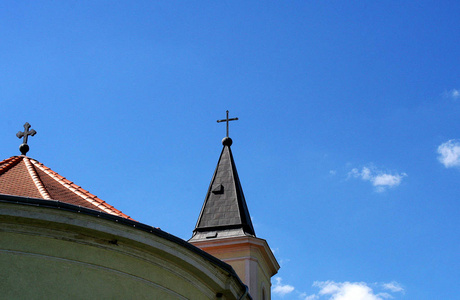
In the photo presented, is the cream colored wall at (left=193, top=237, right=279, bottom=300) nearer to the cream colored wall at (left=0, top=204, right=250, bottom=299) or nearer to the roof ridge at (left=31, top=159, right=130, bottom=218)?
the roof ridge at (left=31, top=159, right=130, bottom=218)

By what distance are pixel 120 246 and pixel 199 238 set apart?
1133 cm

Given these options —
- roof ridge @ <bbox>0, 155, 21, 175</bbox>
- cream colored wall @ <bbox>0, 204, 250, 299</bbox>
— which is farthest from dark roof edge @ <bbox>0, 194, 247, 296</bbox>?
roof ridge @ <bbox>0, 155, 21, 175</bbox>

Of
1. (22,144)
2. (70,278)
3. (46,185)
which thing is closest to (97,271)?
(70,278)

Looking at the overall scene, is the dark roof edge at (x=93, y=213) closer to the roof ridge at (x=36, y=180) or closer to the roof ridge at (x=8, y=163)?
the roof ridge at (x=36, y=180)

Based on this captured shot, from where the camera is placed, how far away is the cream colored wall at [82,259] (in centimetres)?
975

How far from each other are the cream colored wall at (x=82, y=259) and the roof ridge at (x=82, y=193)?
1208 mm

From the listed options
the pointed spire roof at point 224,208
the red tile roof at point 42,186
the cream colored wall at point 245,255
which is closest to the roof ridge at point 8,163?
the red tile roof at point 42,186

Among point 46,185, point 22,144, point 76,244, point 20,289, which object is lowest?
point 20,289

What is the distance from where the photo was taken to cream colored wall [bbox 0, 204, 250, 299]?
9.75 metres

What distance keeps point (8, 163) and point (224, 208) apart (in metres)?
10.9

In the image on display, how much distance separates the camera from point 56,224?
10102mm

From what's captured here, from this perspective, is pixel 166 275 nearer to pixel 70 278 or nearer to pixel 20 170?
pixel 70 278

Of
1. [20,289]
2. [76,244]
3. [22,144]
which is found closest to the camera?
[20,289]

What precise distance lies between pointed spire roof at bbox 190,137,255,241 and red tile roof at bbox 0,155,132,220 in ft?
Result: 31.6
